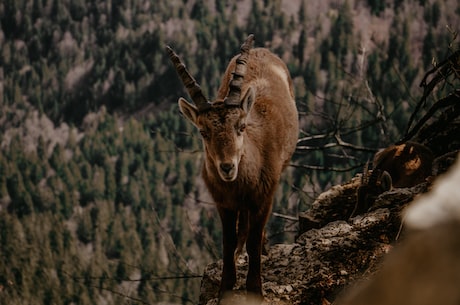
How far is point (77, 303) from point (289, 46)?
78.3 feet

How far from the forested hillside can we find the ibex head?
102 feet

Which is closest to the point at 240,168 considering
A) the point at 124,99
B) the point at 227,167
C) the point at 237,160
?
the point at 237,160

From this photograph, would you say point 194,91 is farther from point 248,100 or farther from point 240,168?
point 240,168

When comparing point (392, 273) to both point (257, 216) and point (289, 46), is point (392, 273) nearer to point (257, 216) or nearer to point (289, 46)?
point (257, 216)

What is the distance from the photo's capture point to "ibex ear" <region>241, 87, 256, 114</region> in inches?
209

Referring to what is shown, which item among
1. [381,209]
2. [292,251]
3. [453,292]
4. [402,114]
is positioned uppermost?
[453,292]

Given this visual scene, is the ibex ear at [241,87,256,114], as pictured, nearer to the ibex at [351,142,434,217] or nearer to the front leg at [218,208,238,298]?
the front leg at [218,208,238,298]

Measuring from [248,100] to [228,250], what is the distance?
48.7 inches

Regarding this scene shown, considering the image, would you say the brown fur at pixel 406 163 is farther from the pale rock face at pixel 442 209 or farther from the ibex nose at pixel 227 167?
the pale rock face at pixel 442 209

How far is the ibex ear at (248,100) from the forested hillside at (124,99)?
3090 centimetres

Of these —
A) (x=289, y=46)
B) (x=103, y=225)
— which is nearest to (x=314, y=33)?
(x=289, y=46)

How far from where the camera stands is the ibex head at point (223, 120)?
4.83m

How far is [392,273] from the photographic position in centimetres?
119

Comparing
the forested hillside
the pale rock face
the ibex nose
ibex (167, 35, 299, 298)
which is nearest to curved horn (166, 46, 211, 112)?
ibex (167, 35, 299, 298)
